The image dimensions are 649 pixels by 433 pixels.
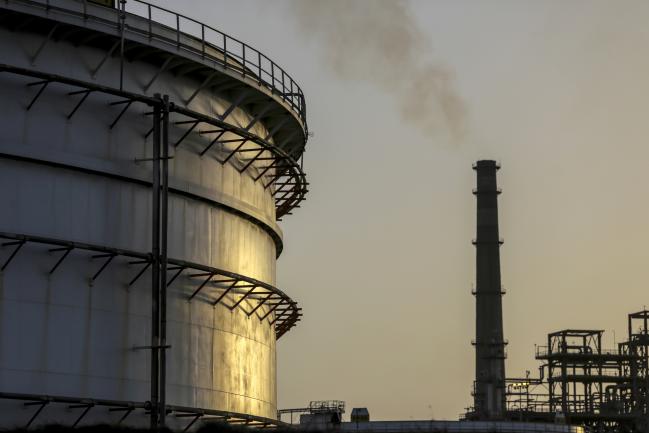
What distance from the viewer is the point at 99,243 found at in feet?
84.0

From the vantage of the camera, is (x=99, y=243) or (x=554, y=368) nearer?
(x=99, y=243)

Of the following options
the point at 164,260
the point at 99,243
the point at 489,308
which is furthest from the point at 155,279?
the point at 489,308

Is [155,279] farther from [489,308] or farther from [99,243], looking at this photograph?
[489,308]

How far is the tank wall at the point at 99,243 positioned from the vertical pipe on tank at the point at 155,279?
457mm

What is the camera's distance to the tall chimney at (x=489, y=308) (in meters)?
64.7

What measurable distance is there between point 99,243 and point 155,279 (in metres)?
1.30

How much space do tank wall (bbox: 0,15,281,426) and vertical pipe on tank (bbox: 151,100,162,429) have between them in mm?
457

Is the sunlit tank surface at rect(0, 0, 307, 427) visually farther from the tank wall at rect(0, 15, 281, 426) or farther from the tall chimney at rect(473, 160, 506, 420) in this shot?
the tall chimney at rect(473, 160, 506, 420)

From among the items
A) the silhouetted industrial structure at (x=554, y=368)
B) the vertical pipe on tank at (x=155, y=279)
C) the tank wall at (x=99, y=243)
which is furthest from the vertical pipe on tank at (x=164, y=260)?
the silhouetted industrial structure at (x=554, y=368)

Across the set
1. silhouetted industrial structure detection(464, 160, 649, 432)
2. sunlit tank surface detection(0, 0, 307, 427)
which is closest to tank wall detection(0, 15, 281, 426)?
sunlit tank surface detection(0, 0, 307, 427)

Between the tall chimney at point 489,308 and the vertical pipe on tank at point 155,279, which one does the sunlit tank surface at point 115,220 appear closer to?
the vertical pipe on tank at point 155,279

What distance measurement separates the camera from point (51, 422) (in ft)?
79.2

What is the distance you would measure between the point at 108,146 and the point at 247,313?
541cm

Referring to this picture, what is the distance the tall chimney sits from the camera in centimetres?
6469
